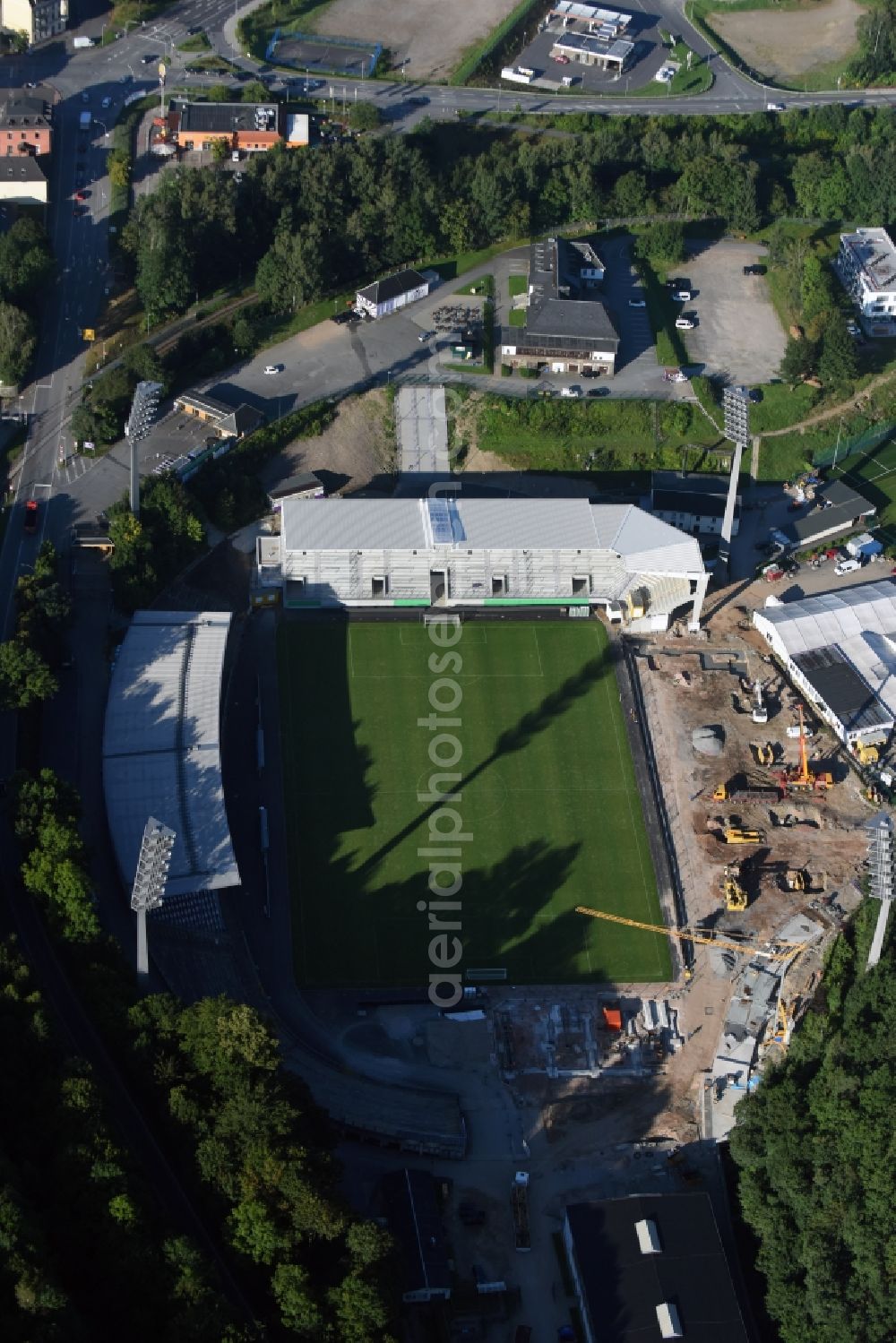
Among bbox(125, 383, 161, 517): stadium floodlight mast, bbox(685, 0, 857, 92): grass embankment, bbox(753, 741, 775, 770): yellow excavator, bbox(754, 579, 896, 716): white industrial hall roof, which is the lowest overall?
bbox(753, 741, 775, 770): yellow excavator

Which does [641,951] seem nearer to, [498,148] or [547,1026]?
[547,1026]

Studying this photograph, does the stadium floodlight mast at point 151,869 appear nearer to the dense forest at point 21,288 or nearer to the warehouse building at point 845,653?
the warehouse building at point 845,653

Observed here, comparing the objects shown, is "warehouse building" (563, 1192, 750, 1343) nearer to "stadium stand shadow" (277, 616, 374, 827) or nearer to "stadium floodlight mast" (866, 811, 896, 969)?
"stadium floodlight mast" (866, 811, 896, 969)

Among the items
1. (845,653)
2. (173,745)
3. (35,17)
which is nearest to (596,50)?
(35,17)

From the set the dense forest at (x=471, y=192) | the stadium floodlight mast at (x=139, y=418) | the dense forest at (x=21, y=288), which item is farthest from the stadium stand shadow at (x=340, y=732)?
the dense forest at (x=471, y=192)

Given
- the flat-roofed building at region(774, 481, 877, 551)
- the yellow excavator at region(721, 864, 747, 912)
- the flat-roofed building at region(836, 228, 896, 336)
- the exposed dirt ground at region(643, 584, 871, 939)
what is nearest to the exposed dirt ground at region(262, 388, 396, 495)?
the exposed dirt ground at region(643, 584, 871, 939)

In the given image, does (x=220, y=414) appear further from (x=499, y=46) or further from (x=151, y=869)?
(x=499, y=46)

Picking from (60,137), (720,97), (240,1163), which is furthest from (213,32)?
(240,1163)
